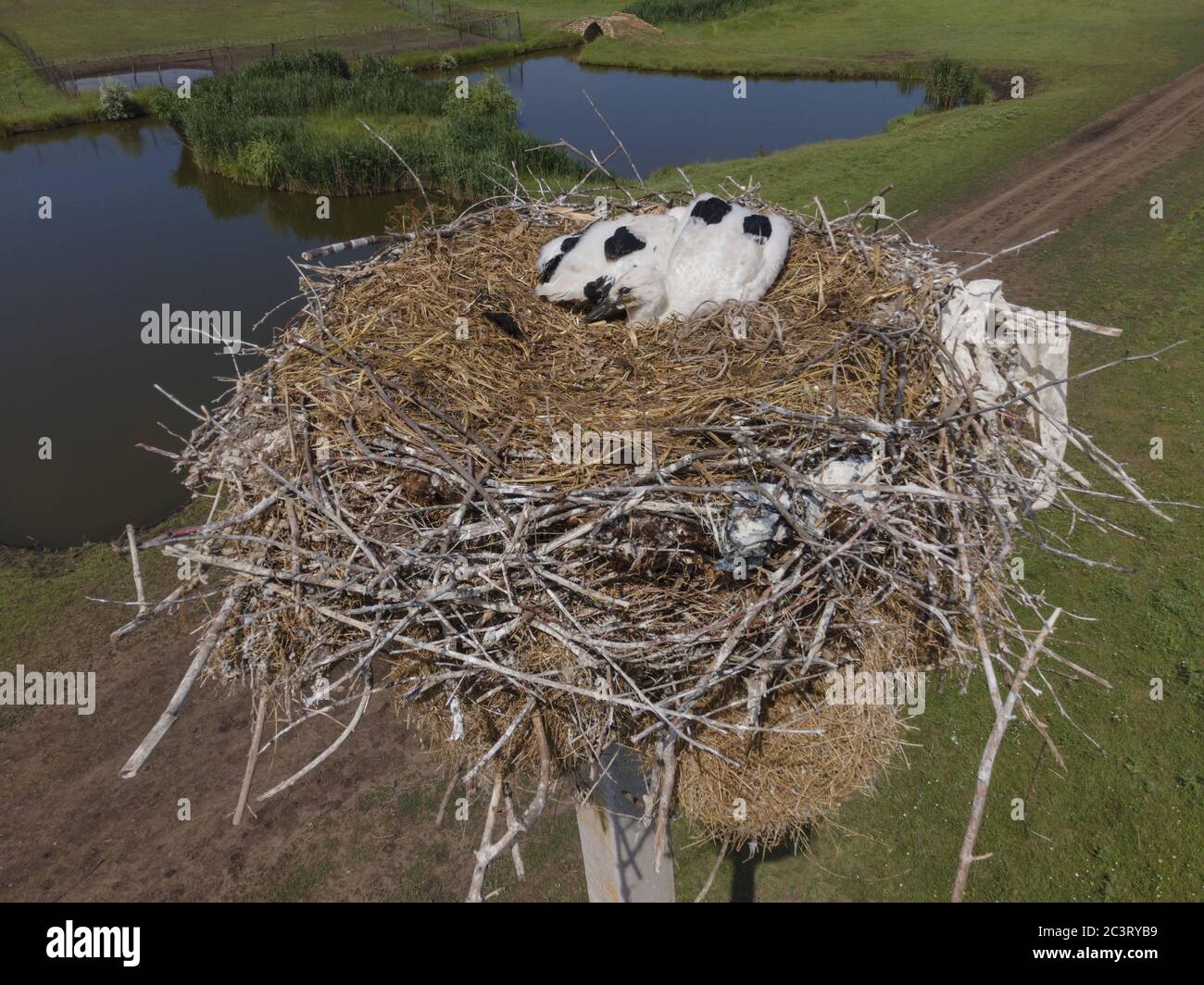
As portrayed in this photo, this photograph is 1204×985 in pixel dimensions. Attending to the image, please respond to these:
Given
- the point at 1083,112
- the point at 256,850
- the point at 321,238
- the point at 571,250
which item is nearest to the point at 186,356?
the point at 321,238

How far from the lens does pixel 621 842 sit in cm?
465

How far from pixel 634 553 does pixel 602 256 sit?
97.3 inches

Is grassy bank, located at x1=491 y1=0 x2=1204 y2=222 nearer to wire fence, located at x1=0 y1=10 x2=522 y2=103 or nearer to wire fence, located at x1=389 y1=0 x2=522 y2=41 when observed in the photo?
wire fence, located at x1=389 y1=0 x2=522 y2=41

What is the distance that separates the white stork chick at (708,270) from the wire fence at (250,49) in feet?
103

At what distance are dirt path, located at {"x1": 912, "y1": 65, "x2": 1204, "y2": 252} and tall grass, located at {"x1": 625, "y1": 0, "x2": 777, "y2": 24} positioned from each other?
2014cm

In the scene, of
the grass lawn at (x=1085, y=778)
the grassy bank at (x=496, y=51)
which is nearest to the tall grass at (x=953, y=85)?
the grassy bank at (x=496, y=51)

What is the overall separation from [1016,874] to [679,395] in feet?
17.5

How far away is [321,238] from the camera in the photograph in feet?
60.4

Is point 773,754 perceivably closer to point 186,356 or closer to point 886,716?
point 886,716

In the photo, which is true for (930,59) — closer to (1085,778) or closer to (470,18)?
(470,18)

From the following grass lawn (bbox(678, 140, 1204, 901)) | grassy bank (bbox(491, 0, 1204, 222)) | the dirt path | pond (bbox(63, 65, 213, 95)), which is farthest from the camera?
pond (bbox(63, 65, 213, 95))

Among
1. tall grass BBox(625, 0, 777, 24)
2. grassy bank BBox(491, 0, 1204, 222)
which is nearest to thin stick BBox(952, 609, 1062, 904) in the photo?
grassy bank BBox(491, 0, 1204, 222)

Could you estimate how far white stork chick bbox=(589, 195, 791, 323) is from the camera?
5.02 m

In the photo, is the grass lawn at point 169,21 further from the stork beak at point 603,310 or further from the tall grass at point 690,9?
the stork beak at point 603,310
